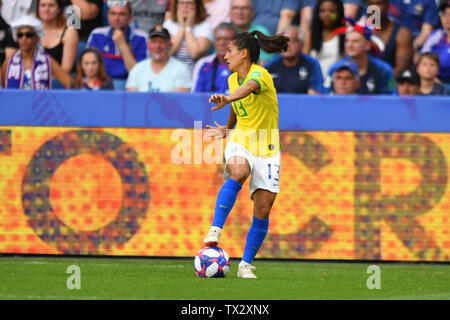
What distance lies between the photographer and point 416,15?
11492mm

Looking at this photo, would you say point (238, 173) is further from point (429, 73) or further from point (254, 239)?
point (429, 73)

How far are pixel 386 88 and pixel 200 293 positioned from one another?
485 cm

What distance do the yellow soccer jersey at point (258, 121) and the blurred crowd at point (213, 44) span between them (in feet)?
8.40

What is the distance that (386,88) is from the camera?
10234 millimetres

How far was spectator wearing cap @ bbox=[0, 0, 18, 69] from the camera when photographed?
11.1m

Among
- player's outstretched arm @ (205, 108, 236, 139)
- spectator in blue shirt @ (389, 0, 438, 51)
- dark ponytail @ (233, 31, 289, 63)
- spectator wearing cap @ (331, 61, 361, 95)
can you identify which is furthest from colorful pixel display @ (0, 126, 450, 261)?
spectator in blue shirt @ (389, 0, 438, 51)

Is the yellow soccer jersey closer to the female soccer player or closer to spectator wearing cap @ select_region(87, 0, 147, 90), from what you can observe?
the female soccer player

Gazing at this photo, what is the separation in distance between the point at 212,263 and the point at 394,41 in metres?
4.89

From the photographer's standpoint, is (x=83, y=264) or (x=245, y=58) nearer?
(x=245, y=58)

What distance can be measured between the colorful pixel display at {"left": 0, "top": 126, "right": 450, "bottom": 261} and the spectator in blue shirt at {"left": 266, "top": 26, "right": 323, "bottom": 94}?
2.96 feet

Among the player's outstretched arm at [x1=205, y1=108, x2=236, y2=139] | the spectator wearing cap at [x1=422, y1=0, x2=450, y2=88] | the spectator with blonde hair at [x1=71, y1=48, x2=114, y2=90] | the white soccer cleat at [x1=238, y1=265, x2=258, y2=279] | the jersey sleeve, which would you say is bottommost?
the white soccer cleat at [x1=238, y1=265, x2=258, y2=279]

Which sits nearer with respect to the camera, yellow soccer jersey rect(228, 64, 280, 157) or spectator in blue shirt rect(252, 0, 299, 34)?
yellow soccer jersey rect(228, 64, 280, 157)

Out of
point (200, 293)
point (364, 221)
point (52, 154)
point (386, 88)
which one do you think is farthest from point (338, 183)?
point (200, 293)

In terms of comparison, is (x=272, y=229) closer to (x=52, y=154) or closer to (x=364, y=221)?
(x=364, y=221)
